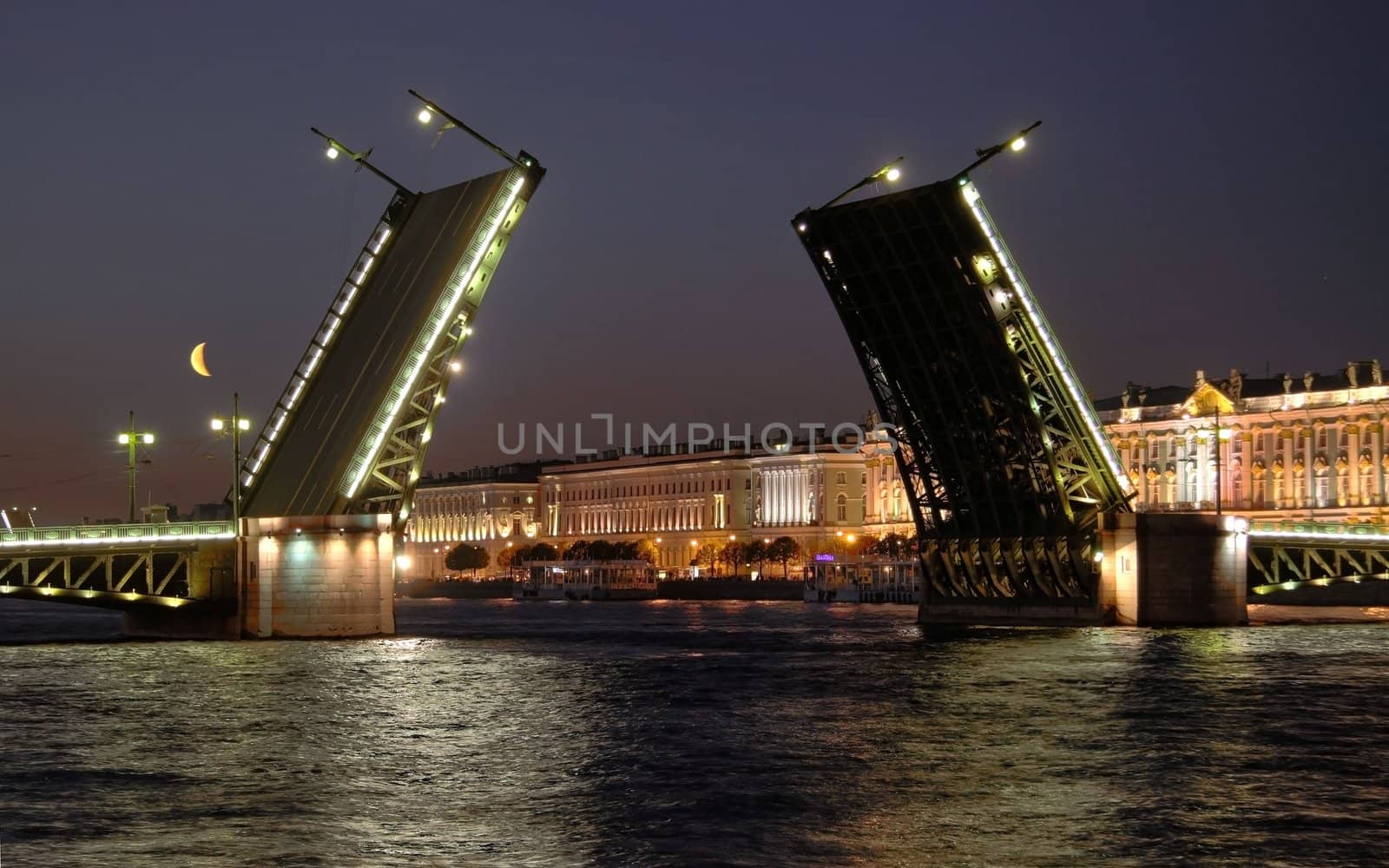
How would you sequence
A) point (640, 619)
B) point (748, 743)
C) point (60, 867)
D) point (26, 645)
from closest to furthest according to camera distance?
1. point (60, 867)
2. point (748, 743)
3. point (26, 645)
4. point (640, 619)

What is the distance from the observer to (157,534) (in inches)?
1693

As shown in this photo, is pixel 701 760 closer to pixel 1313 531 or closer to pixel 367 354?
pixel 367 354

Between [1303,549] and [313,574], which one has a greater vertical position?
[313,574]

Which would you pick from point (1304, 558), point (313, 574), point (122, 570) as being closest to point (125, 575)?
point (313, 574)

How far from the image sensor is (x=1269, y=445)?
3880 inches

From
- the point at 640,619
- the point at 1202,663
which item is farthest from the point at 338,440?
the point at 640,619

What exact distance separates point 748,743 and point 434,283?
62.2ft

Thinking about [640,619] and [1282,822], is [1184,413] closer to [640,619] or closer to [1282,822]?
[640,619]

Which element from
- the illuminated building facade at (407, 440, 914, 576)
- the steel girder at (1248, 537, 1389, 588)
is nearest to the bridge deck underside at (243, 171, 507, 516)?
the steel girder at (1248, 537, 1389, 588)

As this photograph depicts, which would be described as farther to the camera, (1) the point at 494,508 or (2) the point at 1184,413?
(1) the point at 494,508

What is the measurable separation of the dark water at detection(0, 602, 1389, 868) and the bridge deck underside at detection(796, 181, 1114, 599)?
5824 millimetres

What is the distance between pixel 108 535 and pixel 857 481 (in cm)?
9740

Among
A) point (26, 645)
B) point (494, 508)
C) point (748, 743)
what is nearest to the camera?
point (748, 743)

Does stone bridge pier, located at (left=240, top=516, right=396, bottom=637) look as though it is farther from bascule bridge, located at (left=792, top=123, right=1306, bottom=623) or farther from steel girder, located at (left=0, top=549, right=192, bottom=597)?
bascule bridge, located at (left=792, top=123, right=1306, bottom=623)
